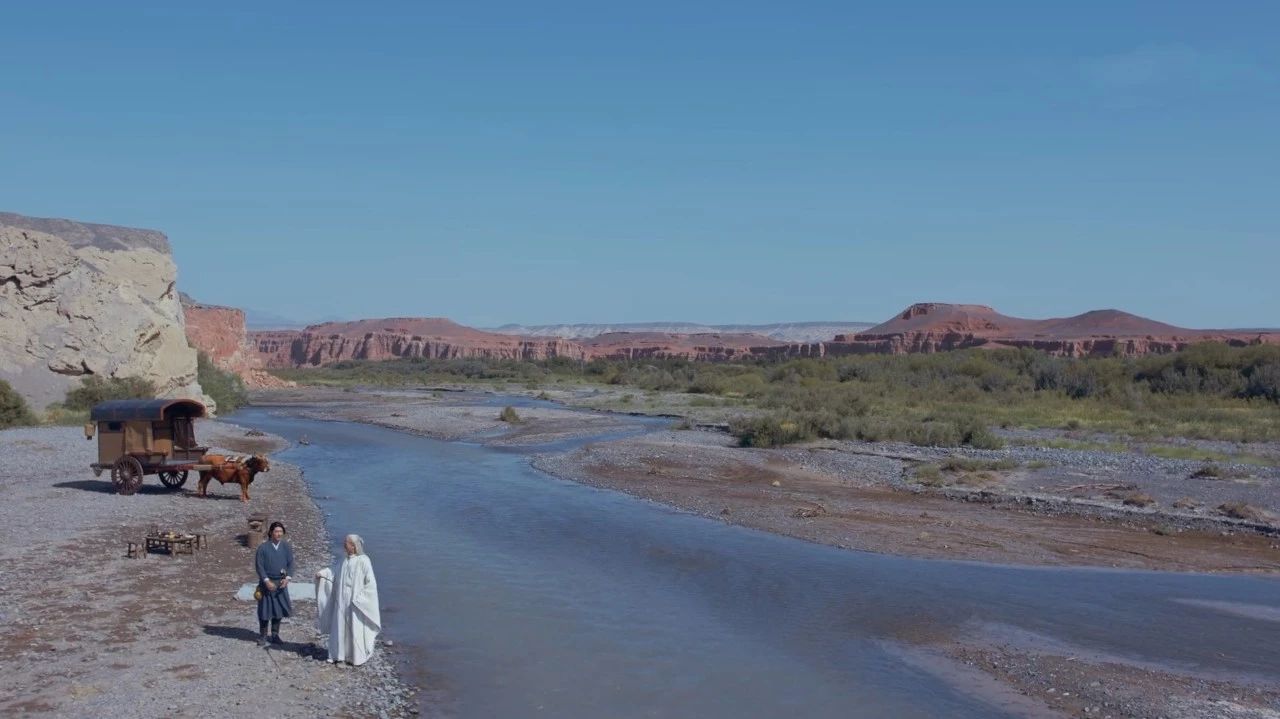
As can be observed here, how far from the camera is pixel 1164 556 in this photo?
17109mm

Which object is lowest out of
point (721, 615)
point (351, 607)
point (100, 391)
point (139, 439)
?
point (721, 615)

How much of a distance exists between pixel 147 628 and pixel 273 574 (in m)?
1.82

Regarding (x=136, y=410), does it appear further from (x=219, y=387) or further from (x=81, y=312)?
(x=219, y=387)

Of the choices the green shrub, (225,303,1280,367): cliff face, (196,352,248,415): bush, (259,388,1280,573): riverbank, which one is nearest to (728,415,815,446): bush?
Result: (259,388,1280,573): riverbank

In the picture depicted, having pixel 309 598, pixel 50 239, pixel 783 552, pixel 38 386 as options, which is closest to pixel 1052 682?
pixel 783 552

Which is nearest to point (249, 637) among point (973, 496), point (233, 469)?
point (233, 469)

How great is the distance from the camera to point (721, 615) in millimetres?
13617

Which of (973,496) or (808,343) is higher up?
(808,343)

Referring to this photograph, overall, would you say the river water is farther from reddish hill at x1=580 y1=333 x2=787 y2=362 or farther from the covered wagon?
reddish hill at x1=580 y1=333 x2=787 y2=362

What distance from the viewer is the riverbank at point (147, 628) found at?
8891 millimetres

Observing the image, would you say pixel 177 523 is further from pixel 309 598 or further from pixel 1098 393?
pixel 1098 393

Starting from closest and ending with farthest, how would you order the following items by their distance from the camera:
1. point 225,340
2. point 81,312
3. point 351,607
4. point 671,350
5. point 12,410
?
point 351,607 → point 12,410 → point 81,312 → point 225,340 → point 671,350

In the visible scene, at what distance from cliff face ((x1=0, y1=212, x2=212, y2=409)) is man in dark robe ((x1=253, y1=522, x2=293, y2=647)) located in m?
27.6

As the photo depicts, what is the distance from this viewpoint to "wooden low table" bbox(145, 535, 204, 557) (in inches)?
569
